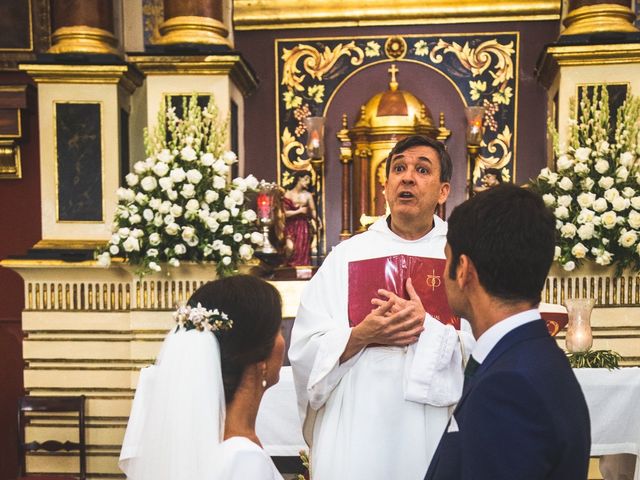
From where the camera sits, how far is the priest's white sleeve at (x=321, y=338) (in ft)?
9.45

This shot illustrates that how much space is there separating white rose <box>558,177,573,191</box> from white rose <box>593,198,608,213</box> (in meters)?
0.20

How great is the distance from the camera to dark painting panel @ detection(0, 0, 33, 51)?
21.3ft

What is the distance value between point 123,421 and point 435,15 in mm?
3832

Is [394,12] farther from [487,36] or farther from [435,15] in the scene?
[487,36]

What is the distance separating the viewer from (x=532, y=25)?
6352mm

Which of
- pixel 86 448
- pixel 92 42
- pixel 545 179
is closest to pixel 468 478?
pixel 545 179

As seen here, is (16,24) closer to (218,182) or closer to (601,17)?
(218,182)

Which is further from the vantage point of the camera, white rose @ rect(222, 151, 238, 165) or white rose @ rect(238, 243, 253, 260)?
white rose @ rect(222, 151, 238, 165)

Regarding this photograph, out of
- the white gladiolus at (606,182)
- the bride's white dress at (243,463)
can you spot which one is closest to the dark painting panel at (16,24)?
the white gladiolus at (606,182)

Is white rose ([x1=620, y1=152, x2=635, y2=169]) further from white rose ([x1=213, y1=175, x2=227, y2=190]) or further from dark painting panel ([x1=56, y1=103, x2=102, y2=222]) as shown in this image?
dark painting panel ([x1=56, y1=103, x2=102, y2=222])

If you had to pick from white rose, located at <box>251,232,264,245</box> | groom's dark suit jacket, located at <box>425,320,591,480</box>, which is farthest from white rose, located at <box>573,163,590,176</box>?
groom's dark suit jacket, located at <box>425,320,591,480</box>

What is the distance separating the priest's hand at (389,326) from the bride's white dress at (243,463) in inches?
35.4

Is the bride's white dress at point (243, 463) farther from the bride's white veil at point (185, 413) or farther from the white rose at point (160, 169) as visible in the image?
the white rose at point (160, 169)

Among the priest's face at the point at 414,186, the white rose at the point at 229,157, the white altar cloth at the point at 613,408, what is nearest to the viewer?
the priest's face at the point at 414,186
